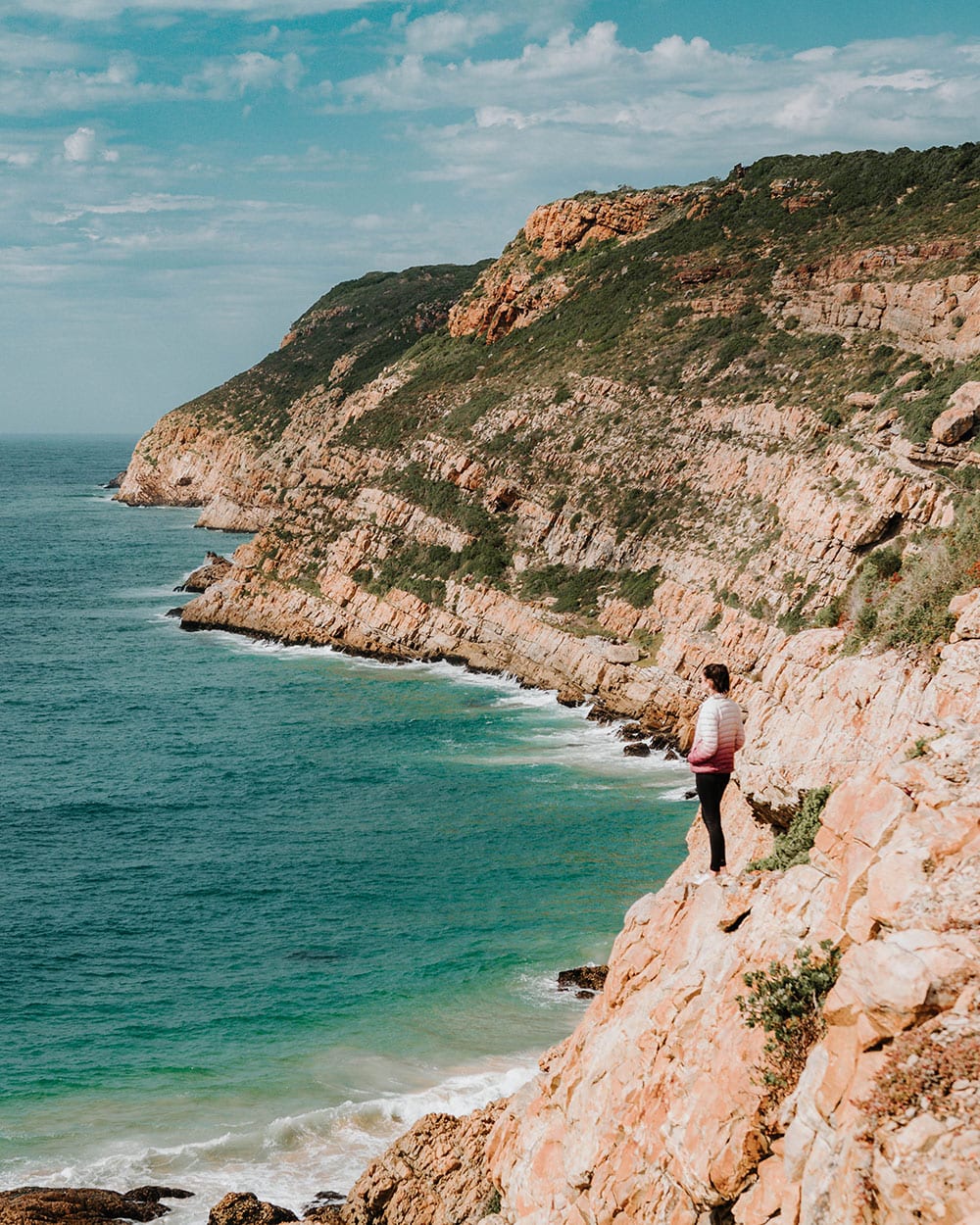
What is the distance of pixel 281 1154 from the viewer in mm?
23875

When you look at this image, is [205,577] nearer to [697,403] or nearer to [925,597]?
[697,403]

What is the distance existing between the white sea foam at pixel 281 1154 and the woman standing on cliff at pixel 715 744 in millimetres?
14264

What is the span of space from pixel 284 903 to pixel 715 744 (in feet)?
91.2

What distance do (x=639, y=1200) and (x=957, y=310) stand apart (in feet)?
189

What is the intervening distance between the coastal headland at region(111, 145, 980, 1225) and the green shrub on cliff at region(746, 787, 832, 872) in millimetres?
92

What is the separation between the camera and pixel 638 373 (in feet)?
256

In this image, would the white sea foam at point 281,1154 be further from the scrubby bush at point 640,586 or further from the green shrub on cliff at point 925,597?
the scrubby bush at point 640,586

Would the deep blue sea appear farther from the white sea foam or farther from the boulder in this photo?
the boulder

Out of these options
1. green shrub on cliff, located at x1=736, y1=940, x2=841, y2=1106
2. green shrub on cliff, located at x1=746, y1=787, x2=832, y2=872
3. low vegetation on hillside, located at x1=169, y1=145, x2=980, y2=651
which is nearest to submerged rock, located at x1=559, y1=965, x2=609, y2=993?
green shrub on cliff, located at x1=746, y1=787, x2=832, y2=872

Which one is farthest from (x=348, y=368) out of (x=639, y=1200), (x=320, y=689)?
(x=639, y=1200)

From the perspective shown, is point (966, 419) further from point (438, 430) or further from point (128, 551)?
point (128, 551)

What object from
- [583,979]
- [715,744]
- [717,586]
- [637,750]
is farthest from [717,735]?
[717,586]

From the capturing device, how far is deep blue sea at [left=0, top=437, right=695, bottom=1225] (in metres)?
25.3

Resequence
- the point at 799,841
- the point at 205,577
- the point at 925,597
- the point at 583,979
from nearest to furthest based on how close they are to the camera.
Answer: the point at 799,841
the point at 925,597
the point at 583,979
the point at 205,577
